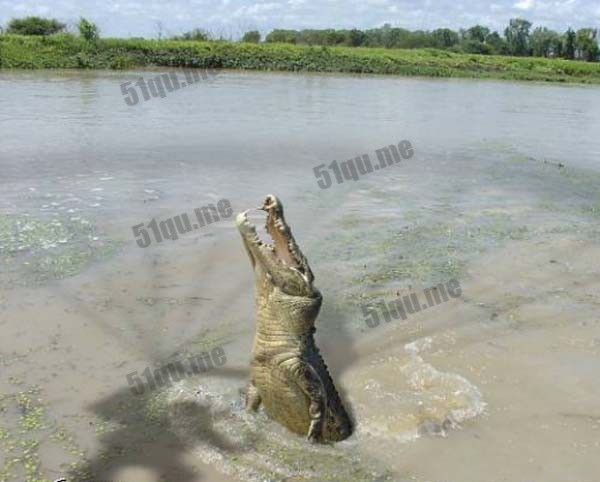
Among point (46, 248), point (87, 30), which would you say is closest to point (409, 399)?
point (46, 248)

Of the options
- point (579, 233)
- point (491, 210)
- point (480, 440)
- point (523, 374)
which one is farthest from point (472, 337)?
point (491, 210)

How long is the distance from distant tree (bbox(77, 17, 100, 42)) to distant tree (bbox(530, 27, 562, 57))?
5366 centimetres

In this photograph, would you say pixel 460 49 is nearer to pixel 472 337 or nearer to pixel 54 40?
pixel 54 40

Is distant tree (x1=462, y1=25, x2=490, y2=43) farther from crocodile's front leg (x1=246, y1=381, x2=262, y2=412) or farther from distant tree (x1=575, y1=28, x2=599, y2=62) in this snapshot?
crocodile's front leg (x1=246, y1=381, x2=262, y2=412)

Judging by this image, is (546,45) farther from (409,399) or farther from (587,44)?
(409,399)

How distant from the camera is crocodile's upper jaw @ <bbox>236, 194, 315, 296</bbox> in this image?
3.84 meters

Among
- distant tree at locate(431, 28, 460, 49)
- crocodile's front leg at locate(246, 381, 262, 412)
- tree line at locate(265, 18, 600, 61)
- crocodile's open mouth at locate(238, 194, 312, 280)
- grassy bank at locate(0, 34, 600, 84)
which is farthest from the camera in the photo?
distant tree at locate(431, 28, 460, 49)

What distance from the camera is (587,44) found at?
69.4 metres

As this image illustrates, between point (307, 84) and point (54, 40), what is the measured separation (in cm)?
1505

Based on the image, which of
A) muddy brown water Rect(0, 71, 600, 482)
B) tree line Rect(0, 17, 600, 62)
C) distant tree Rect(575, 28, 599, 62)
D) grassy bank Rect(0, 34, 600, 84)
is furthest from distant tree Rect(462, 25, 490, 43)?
muddy brown water Rect(0, 71, 600, 482)

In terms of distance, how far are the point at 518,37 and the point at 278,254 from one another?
3307 inches

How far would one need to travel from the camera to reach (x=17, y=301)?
6.10 metres

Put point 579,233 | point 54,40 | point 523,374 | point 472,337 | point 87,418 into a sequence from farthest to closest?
point 54,40 < point 579,233 < point 472,337 < point 523,374 < point 87,418

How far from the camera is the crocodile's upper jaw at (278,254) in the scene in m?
3.84
